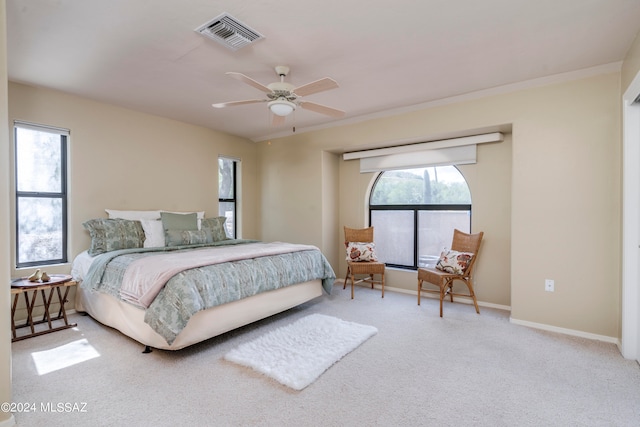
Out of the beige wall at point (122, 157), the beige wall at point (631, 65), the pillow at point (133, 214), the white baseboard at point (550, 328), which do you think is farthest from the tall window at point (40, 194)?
the beige wall at point (631, 65)

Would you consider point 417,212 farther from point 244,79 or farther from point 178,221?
point 178,221

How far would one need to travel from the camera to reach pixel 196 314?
254 centimetres

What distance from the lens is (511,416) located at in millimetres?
1797

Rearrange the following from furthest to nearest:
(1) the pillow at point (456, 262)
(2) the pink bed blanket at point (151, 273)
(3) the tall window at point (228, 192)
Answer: (3) the tall window at point (228, 192), (1) the pillow at point (456, 262), (2) the pink bed blanket at point (151, 273)

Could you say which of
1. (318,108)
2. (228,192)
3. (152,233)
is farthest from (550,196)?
(228,192)

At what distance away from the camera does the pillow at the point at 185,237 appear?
3.81 meters

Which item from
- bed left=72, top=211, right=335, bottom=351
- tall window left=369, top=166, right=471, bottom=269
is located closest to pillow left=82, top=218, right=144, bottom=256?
bed left=72, top=211, right=335, bottom=351

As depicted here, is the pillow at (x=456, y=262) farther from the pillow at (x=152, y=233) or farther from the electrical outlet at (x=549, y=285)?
the pillow at (x=152, y=233)

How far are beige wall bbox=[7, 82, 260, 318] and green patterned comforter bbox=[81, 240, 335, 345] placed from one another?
3.20 feet

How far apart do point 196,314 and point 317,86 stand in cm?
209

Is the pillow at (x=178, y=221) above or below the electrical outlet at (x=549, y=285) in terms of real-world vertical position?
above

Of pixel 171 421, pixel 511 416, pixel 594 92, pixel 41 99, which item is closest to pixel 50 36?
pixel 41 99

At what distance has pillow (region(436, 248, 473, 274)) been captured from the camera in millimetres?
3578

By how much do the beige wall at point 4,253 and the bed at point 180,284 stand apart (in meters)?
0.82
